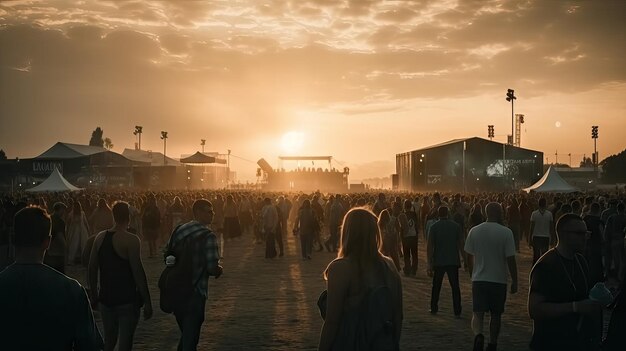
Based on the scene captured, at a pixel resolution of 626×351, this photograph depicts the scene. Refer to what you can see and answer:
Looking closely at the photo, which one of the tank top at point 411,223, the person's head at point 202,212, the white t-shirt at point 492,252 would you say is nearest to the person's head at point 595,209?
the tank top at point 411,223

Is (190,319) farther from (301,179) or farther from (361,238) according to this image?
(301,179)

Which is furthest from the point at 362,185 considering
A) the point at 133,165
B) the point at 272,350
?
the point at 272,350

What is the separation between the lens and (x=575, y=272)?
4.97 metres

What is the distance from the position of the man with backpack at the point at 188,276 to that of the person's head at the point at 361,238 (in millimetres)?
2615

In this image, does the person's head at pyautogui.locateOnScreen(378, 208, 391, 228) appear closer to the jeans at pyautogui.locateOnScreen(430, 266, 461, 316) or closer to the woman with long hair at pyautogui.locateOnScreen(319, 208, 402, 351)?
the jeans at pyautogui.locateOnScreen(430, 266, 461, 316)

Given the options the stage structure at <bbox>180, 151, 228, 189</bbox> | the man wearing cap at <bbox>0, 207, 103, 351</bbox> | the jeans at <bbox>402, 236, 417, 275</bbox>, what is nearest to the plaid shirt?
the man wearing cap at <bbox>0, 207, 103, 351</bbox>

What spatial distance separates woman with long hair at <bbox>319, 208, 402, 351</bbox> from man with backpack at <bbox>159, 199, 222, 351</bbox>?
2571 millimetres

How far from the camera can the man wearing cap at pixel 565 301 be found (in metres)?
4.84

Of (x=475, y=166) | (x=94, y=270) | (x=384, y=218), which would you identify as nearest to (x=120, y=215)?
(x=94, y=270)

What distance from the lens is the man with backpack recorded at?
671cm

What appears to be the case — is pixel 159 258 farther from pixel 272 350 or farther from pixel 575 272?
pixel 575 272

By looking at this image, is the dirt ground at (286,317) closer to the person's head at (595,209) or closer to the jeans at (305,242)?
the person's head at (595,209)

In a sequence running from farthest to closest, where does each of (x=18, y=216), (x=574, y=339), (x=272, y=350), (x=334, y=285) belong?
1. (x=272, y=350)
2. (x=574, y=339)
3. (x=334, y=285)
4. (x=18, y=216)

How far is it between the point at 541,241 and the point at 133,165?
85717 mm
